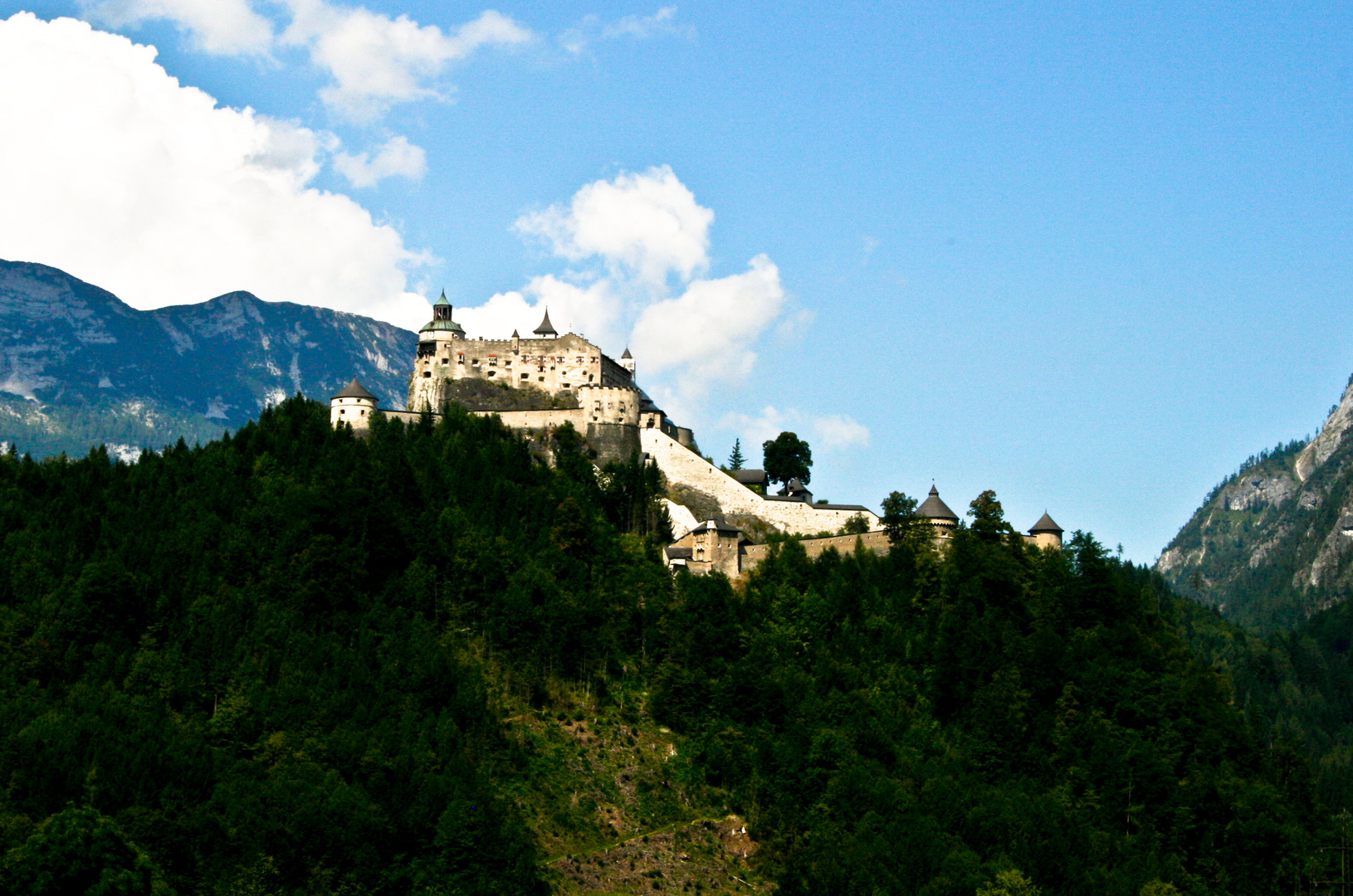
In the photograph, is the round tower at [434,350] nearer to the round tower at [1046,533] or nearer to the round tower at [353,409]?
the round tower at [353,409]

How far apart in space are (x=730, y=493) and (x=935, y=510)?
1344cm

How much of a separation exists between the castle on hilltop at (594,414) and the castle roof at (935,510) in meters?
0.09

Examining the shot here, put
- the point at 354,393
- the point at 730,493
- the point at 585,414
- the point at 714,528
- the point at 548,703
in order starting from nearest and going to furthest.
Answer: the point at 548,703, the point at 714,528, the point at 730,493, the point at 354,393, the point at 585,414

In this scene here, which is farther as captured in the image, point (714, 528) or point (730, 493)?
point (730, 493)

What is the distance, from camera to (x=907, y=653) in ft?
281

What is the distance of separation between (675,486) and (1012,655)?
2710cm

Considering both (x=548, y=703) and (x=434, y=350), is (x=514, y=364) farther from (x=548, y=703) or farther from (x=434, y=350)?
(x=548, y=703)

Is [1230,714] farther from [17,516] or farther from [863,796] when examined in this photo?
[17,516]

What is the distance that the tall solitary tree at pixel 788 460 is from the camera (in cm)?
11075

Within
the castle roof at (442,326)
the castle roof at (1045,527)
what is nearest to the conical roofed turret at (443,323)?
the castle roof at (442,326)

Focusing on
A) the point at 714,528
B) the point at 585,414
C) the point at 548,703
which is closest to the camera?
the point at 548,703

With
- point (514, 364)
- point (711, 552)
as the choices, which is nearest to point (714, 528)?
point (711, 552)

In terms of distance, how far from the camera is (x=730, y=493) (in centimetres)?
10206

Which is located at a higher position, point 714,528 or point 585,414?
point 585,414
